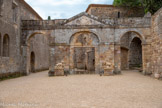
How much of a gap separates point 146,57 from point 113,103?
11.1 m

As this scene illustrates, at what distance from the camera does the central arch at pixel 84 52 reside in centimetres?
1502

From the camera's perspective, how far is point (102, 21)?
1481cm

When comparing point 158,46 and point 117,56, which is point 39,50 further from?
point 158,46

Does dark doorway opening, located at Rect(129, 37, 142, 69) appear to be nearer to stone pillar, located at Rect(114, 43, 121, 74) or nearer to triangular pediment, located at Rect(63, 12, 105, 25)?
stone pillar, located at Rect(114, 43, 121, 74)

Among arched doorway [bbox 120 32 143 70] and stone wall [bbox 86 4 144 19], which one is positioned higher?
stone wall [bbox 86 4 144 19]

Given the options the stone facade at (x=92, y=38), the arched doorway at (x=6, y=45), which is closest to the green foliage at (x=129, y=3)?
the stone facade at (x=92, y=38)

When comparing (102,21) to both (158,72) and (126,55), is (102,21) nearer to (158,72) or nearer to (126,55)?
(158,72)

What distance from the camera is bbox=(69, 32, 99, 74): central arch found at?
15016 mm

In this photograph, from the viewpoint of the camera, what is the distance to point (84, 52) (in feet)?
79.7

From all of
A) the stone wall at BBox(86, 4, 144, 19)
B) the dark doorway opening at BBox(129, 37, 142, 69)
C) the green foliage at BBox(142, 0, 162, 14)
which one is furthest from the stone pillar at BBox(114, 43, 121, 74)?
the dark doorway opening at BBox(129, 37, 142, 69)

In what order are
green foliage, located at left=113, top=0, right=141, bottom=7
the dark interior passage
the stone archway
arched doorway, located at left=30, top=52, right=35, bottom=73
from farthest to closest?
1. green foliage, located at left=113, top=0, right=141, bottom=7
2. the dark interior passage
3. arched doorway, located at left=30, top=52, right=35, bottom=73
4. the stone archway

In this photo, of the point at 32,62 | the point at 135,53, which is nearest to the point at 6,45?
the point at 32,62

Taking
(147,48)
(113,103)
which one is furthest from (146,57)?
(113,103)

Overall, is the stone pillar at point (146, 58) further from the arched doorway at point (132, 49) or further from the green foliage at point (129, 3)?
the green foliage at point (129, 3)
